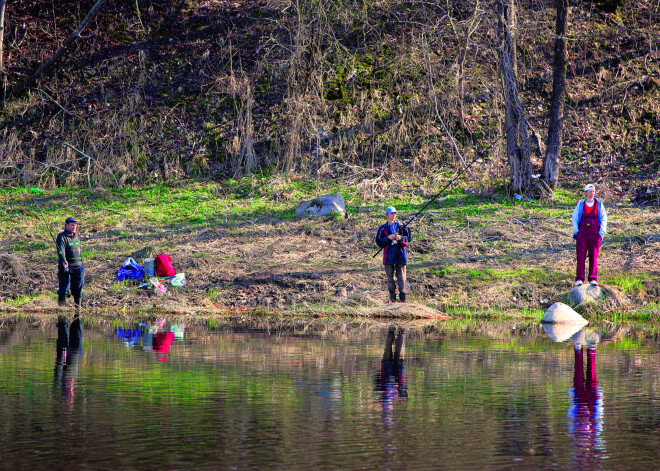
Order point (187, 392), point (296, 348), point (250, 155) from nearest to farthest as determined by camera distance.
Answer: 1. point (187, 392)
2. point (296, 348)
3. point (250, 155)

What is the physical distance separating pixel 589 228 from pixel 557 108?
8114 mm

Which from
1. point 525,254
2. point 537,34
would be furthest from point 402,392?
point 537,34

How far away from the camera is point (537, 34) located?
2717 cm

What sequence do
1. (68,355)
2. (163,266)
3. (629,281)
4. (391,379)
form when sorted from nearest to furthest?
1. (391,379)
2. (68,355)
3. (629,281)
4. (163,266)

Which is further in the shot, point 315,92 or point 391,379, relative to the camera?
point 315,92

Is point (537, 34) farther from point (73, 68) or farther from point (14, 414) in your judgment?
point (14, 414)

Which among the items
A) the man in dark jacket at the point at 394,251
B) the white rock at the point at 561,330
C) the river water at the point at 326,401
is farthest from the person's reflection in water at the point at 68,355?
the white rock at the point at 561,330

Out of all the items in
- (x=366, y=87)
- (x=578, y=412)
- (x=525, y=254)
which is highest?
(x=366, y=87)

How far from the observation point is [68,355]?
10227 mm

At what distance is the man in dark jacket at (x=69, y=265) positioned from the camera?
1506cm

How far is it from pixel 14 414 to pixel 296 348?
4586 millimetres

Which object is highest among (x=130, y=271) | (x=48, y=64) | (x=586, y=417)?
(x=48, y=64)

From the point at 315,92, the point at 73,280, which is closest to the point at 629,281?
the point at 73,280

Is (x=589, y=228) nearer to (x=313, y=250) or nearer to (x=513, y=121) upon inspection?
(x=313, y=250)
